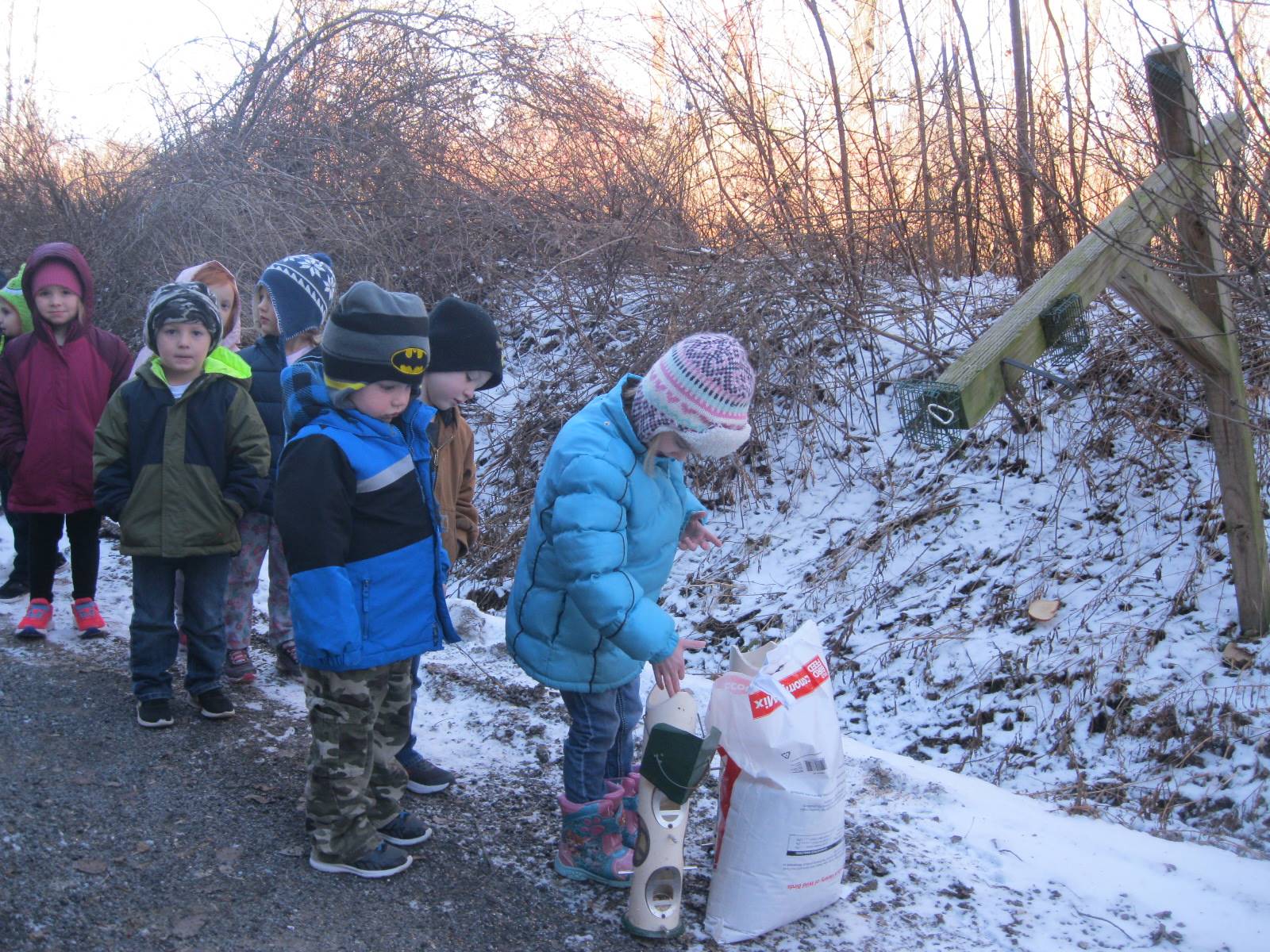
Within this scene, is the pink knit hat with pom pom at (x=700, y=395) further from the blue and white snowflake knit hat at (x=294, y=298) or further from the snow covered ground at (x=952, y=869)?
the blue and white snowflake knit hat at (x=294, y=298)

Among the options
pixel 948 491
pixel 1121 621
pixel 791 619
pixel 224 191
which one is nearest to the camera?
pixel 1121 621

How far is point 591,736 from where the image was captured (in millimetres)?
2963

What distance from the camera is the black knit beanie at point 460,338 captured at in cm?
323

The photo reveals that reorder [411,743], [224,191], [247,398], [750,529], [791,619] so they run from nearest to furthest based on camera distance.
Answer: [411,743]
[247,398]
[791,619]
[750,529]
[224,191]

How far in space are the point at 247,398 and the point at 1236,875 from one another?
3719mm

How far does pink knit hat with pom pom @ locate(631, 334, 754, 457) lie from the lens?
2.70m

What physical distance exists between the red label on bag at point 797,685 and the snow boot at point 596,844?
56cm

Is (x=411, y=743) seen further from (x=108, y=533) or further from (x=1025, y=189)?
(x=1025, y=189)

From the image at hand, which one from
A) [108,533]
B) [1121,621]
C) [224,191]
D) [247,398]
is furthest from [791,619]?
[224,191]

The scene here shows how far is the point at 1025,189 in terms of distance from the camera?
21.9ft

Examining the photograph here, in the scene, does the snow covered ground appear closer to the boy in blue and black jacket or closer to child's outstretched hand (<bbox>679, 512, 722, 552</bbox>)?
the boy in blue and black jacket

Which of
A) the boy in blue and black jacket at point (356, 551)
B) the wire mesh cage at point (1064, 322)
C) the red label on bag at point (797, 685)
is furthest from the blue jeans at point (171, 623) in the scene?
the wire mesh cage at point (1064, 322)

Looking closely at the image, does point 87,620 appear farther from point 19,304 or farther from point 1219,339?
point 1219,339

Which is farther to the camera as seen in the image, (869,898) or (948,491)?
(948,491)
